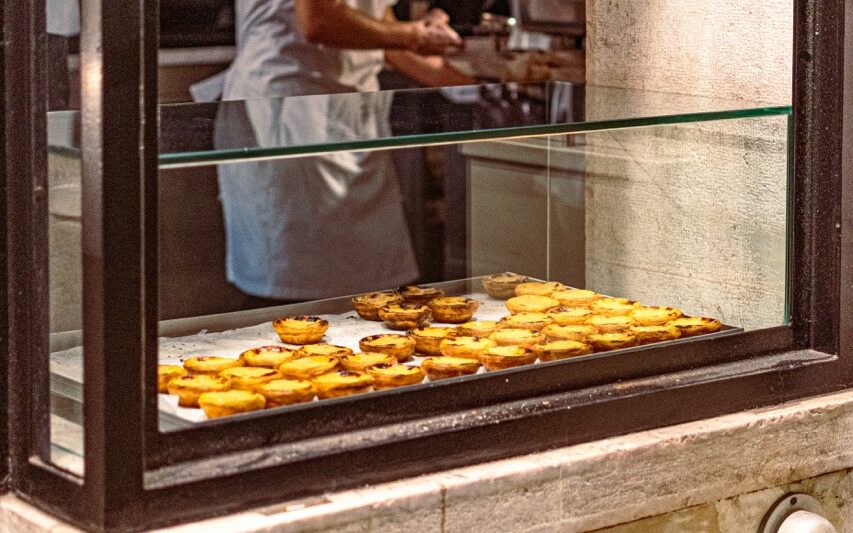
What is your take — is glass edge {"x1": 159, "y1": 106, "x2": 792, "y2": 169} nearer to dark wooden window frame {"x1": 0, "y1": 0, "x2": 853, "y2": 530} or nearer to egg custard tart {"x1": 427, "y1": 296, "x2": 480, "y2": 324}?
dark wooden window frame {"x1": 0, "y1": 0, "x2": 853, "y2": 530}

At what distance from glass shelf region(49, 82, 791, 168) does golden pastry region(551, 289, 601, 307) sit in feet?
0.88

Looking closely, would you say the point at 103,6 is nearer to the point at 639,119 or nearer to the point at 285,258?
the point at 639,119

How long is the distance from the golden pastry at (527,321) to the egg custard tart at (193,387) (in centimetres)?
41

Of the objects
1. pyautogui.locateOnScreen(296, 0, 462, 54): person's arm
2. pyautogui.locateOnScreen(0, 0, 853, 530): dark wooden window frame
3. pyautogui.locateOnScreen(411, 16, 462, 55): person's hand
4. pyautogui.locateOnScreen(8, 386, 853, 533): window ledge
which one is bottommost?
pyautogui.locateOnScreen(8, 386, 853, 533): window ledge

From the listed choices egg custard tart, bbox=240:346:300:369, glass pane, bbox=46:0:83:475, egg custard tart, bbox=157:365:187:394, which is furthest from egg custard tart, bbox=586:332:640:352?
glass pane, bbox=46:0:83:475

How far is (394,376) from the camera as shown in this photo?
150 cm

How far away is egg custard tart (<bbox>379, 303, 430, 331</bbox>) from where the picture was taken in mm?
1779

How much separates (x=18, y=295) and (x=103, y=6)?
32cm

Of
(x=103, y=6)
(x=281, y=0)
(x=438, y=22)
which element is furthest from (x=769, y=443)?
(x=438, y=22)

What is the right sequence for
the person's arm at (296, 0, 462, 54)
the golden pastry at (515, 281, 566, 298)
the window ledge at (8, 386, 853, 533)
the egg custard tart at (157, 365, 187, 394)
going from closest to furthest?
the window ledge at (8, 386, 853, 533) < the egg custard tart at (157, 365, 187, 394) < the golden pastry at (515, 281, 566, 298) < the person's arm at (296, 0, 462, 54)

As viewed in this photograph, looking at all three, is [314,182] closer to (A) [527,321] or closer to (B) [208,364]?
(A) [527,321]

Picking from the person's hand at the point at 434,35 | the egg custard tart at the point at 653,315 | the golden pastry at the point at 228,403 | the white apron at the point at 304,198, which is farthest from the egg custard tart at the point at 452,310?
the person's hand at the point at 434,35

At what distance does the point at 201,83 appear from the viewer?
3.59 m

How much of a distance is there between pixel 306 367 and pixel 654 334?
0.44 meters
